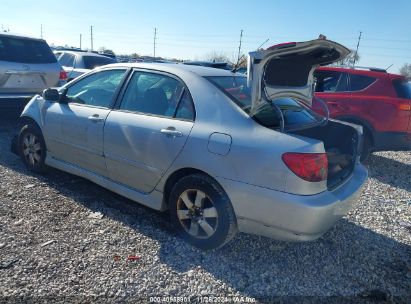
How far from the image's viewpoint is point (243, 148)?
283 centimetres

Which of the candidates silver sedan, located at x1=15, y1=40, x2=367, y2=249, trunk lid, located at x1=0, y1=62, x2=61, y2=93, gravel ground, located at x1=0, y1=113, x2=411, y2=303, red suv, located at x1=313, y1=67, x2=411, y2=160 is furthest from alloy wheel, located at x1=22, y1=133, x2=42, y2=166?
red suv, located at x1=313, y1=67, x2=411, y2=160

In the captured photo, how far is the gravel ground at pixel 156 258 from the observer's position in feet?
9.00

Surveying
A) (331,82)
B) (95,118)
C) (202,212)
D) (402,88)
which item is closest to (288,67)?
(202,212)

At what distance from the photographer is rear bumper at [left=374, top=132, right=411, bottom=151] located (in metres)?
5.87

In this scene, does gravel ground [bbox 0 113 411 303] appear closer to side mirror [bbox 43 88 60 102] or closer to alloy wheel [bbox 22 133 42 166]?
alloy wheel [bbox 22 133 42 166]

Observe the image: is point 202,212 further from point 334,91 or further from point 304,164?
point 334,91

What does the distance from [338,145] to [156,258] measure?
7.25 ft

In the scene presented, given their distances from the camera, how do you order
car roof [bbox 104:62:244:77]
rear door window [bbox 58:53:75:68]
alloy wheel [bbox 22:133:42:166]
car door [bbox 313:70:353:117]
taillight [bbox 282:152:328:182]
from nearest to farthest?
taillight [bbox 282:152:328:182], car roof [bbox 104:62:244:77], alloy wheel [bbox 22:133:42:166], car door [bbox 313:70:353:117], rear door window [bbox 58:53:75:68]

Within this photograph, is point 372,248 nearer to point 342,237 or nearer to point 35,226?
point 342,237

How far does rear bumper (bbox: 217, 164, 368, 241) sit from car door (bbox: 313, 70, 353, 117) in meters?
3.63

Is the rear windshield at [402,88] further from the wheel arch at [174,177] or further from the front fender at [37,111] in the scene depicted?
the front fender at [37,111]

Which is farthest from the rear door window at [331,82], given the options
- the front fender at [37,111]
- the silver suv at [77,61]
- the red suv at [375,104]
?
the silver suv at [77,61]

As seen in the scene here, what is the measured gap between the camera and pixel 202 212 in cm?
319

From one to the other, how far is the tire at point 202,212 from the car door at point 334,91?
3982mm
